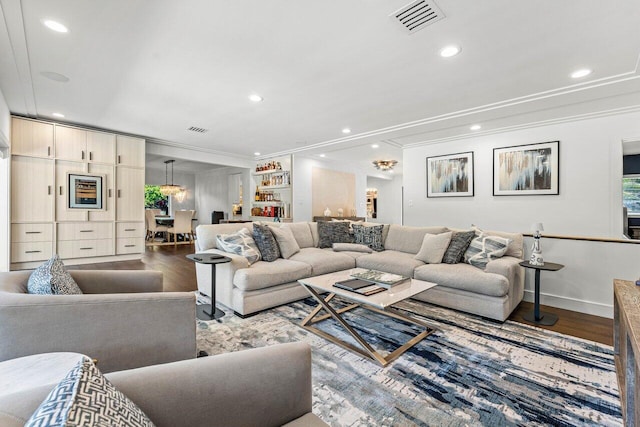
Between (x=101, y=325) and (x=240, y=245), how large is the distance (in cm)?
198

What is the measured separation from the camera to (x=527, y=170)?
468 centimetres

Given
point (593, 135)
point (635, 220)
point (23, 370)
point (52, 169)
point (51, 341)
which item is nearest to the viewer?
point (23, 370)

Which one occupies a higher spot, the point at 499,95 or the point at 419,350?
the point at 499,95

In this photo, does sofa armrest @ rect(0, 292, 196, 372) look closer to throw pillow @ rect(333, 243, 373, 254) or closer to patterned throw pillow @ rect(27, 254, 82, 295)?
patterned throw pillow @ rect(27, 254, 82, 295)

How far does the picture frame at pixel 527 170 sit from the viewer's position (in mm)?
4426

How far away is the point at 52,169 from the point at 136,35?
390 cm

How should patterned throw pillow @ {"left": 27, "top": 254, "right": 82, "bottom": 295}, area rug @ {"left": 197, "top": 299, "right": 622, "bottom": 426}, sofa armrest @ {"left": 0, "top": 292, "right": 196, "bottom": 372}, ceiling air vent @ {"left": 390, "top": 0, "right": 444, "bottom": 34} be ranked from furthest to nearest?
ceiling air vent @ {"left": 390, "top": 0, "right": 444, "bottom": 34} < area rug @ {"left": 197, "top": 299, "right": 622, "bottom": 426} < patterned throw pillow @ {"left": 27, "top": 254, "right": 82, "bottom": 295} < sofa armrest @ {"left": 0, "top": 292, "right": 196, "bottom": 372}

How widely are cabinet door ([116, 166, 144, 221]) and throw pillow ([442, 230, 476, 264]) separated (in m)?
5.59

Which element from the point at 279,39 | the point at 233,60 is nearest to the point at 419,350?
the point at 279,39

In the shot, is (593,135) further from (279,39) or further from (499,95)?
(279,39)

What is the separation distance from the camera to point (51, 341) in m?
1.28

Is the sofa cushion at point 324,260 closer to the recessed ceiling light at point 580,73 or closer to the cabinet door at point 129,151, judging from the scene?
the recessed ceiling light at point 580,73

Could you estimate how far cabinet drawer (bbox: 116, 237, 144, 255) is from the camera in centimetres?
565

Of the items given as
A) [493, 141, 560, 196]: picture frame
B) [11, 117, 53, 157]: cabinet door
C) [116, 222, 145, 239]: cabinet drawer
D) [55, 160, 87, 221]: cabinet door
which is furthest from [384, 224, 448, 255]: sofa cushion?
[11, 117, 53, 157]: cabinet door
